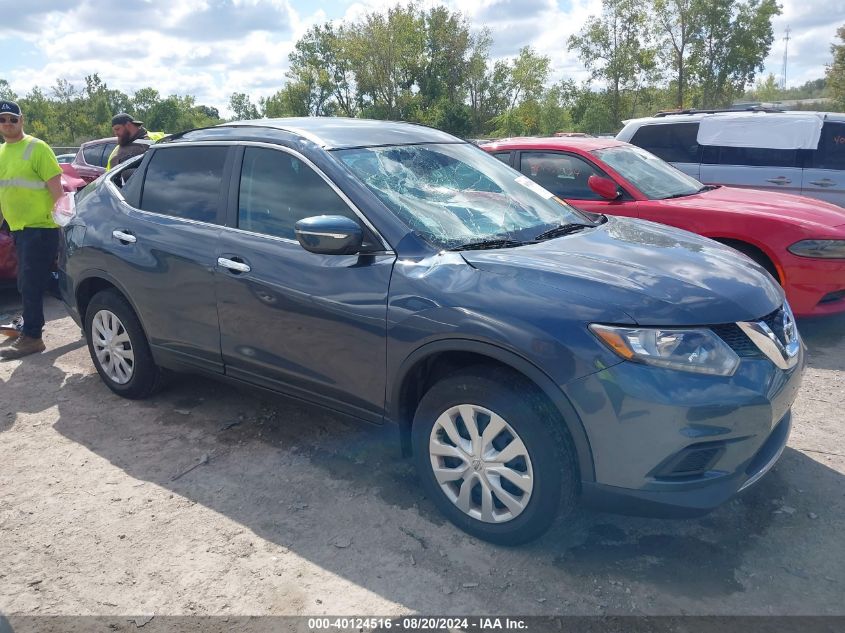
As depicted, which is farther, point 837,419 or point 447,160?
point 837,419

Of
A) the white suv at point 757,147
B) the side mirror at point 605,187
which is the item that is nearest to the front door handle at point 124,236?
the side mirror at point 605,187

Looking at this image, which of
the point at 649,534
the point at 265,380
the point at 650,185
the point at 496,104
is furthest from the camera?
the point at 496,104

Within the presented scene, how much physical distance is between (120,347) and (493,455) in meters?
2.84

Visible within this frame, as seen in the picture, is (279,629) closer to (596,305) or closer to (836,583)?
(596,305)

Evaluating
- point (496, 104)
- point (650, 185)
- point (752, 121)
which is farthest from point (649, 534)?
point (496, 104)

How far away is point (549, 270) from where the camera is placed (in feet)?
9.46

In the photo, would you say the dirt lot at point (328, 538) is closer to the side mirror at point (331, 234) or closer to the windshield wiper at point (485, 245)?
the side mirror at point (331, 234)

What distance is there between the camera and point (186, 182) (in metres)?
4.15

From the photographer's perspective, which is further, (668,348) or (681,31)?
(681,31)

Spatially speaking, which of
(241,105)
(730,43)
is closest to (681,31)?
(730,43)

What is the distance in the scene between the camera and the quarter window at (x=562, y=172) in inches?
253

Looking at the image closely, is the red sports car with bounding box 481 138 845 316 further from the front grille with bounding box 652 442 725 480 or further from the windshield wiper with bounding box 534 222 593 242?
the front grille with bounding box 652 442 725 480

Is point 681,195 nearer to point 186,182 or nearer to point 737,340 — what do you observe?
point 737,340

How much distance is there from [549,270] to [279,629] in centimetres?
170
